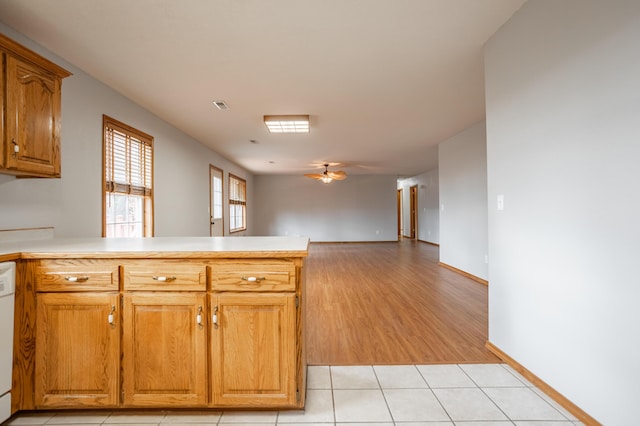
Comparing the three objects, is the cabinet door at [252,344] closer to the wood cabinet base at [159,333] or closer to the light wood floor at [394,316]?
the wood cabinet base at [159,333]

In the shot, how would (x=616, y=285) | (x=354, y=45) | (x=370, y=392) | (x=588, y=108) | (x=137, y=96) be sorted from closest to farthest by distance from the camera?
(x=616, y=285), (x=588, y=108), (x=370, y=392), (x=354, y=45), (x=137, y=96)

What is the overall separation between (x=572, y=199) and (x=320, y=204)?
9115 mm

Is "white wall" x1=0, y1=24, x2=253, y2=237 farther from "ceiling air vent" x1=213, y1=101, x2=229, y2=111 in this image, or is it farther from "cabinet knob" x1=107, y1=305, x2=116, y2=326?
"cabinet knob" x1=107, y1=305, x2=116, y2=326

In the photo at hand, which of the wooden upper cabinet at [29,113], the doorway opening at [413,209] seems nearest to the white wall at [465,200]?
the wooden upper cabinet at [29,113]

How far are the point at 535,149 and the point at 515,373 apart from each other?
4.90 ft

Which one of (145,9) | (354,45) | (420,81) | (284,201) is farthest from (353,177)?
(145,9)

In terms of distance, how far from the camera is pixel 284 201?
10711 millimetres

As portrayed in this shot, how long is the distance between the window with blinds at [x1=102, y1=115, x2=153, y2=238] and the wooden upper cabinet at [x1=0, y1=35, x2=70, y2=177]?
1036mm

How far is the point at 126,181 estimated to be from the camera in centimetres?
347

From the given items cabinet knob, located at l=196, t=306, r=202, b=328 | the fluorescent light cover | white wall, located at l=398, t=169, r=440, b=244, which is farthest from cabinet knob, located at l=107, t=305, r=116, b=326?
white wall, located at l=398, t=169, r=440, b=244

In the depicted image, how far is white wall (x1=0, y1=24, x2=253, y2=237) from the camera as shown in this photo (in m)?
2.28

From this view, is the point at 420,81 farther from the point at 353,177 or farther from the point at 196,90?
the point at 353,177

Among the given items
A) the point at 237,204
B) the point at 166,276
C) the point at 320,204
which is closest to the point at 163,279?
the point at 166,276

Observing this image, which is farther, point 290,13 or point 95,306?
point 290,13
